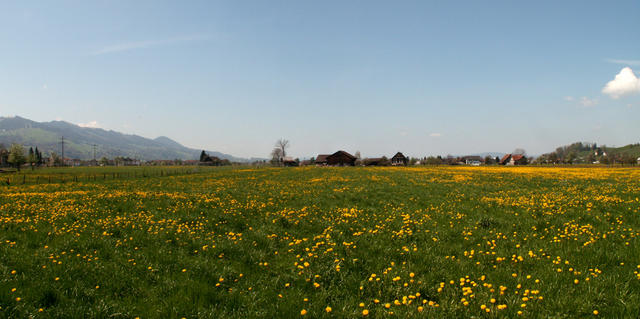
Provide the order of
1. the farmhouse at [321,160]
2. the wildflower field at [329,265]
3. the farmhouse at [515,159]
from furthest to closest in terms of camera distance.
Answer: the farmhouse at [515,159]
the farmhouse at [321,160]
the wildflower field at [329,265]

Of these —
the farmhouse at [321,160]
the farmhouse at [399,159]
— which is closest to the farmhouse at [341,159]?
the farmhouse at [321,160]

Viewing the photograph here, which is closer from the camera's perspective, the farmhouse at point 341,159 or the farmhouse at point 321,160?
the farmhouse at point 341,159

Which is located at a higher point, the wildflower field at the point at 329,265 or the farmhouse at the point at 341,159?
the farmhouse at the point at 341,159

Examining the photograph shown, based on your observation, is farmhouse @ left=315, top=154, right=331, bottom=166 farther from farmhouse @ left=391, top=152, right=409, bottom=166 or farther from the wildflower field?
the wildflower field

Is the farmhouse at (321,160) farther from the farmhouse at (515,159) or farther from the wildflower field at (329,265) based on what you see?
the wildflower field at (329,265)

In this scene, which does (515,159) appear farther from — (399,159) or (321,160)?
(321,160)

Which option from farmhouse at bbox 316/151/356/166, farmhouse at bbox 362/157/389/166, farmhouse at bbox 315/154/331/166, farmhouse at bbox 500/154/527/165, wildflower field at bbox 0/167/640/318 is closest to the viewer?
wildflower field at bbox 0/167/640/318

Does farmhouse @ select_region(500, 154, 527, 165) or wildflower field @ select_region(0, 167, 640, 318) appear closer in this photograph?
wildflower field @ select_region(0, 167, 640, 318)

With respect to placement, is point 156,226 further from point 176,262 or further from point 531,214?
point 531,214

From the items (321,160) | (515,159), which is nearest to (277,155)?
(321,160)

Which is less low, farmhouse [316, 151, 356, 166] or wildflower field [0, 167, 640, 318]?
farmhouse [316, 151, 356, 166]

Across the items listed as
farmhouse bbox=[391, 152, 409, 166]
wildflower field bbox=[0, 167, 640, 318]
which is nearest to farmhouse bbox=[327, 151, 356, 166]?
farmhouse bbox=[391, 152, 409, 166]

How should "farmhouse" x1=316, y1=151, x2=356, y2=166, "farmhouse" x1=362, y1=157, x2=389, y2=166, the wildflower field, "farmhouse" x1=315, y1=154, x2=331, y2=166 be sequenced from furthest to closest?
"farmhouse" x1=315, y1=154, x2=331, y2=166 < "farmhouse" x1=362, y1=157, x2=389, y2=166 < "farmhouse" x1=316, y1=151, x2=356, y2=166 < the wildflower field

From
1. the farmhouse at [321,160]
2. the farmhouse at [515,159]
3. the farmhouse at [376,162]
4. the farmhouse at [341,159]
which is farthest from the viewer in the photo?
the farmhouse at [515,159]
